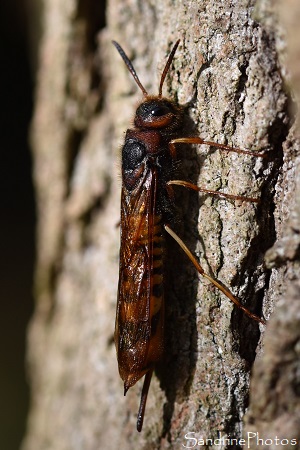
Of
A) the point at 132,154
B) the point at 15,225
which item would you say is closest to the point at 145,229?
the point at 132,154

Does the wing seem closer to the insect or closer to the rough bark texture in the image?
the insect

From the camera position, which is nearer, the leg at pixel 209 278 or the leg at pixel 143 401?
the leg at pixel 209 278

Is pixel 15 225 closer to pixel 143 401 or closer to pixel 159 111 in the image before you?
pixel 159 111

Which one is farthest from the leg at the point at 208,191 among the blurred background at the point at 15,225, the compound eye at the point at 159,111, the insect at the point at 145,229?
the blurred background at the point at 15,225

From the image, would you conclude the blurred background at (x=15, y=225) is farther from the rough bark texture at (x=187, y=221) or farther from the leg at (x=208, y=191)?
the leg at (x=208, y=191)

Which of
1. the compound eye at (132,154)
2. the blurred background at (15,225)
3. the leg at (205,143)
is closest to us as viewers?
the leg at (205,143)

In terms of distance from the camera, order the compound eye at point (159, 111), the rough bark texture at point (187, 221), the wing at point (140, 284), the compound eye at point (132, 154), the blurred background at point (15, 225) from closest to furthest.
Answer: the rough bark texture at point (187, 221)
the wing at point (140, 284)
the compound eye at point (159, 111)
the compound eye at point (132, 154)
the blurred background at point (15, 225)

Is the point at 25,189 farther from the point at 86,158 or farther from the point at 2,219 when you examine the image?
the point at 86,158
